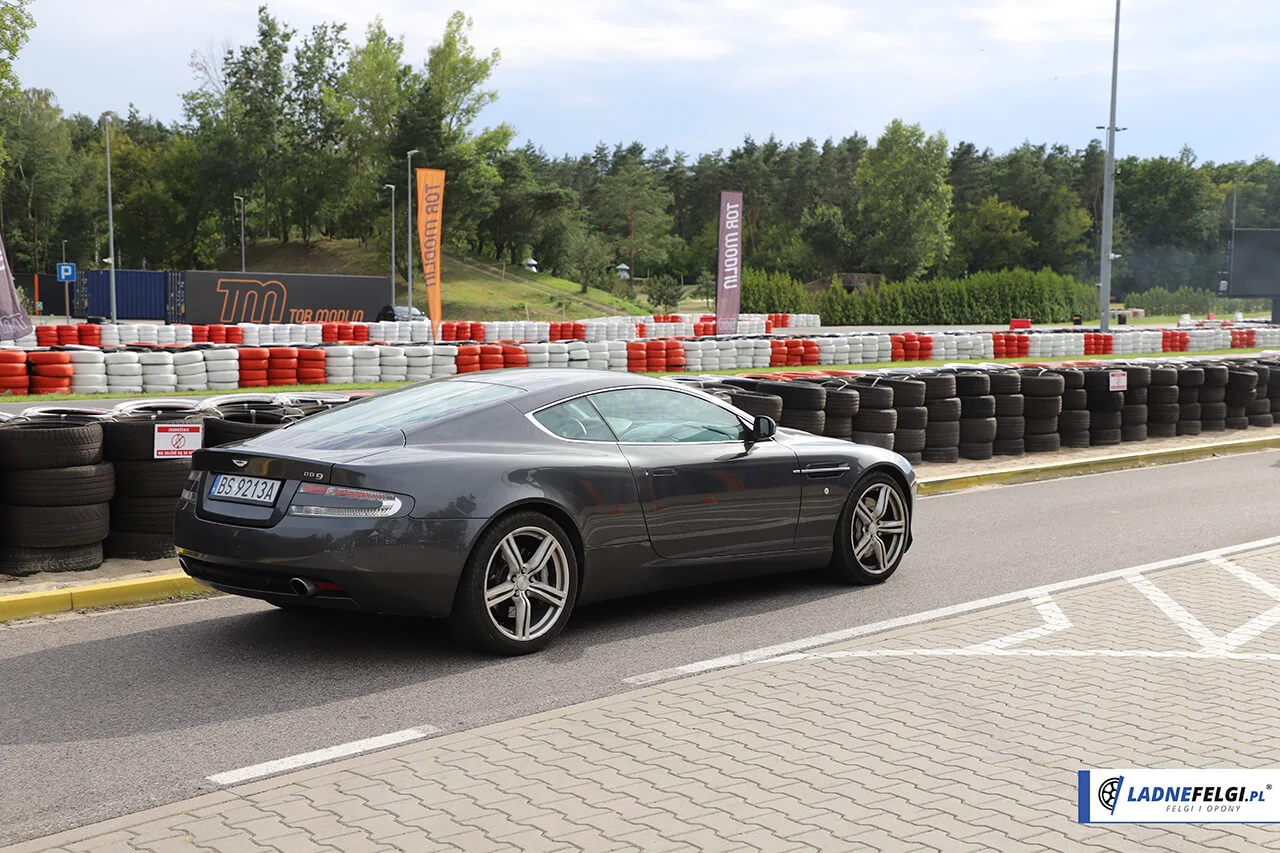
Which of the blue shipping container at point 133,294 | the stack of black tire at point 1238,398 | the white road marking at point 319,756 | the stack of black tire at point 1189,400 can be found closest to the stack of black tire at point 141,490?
the white road marking at point 319,756

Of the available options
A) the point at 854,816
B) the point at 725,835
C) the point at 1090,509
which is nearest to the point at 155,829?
the point at 725,835

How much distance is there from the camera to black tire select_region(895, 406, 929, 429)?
1388 cm

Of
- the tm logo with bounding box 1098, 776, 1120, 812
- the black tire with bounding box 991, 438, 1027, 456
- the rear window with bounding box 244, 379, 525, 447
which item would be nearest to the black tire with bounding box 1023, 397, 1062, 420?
the black tire with bounding box 991, 438, 1027, 456

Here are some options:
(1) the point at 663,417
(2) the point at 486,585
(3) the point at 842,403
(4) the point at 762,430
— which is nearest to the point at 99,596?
(2) the point at 486,585

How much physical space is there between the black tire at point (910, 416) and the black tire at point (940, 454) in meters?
0.42

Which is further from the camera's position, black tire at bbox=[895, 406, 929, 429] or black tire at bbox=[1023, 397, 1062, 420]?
black tire at bbox=[1023, 397, 1062, 420]

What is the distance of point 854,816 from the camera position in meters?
4.20

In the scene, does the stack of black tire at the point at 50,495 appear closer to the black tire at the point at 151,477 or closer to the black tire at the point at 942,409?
the black tire at the point at 151,477

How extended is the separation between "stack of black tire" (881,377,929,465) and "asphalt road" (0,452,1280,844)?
14.5ft

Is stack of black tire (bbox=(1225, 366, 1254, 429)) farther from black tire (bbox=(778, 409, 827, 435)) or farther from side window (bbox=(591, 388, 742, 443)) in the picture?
side window (bbox=(591, 388, 742, 443))

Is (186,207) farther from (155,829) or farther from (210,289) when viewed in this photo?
(155,829)

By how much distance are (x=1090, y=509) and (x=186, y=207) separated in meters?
105

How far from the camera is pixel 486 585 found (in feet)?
19.7

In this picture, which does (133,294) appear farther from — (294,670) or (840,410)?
(294,670)
